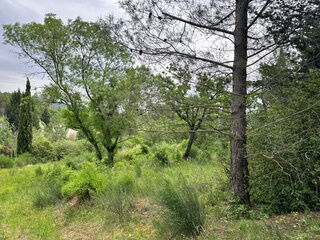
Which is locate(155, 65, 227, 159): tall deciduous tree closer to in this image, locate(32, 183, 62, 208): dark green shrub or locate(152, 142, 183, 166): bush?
locate(32, 183, 62, 208): dark green shrub

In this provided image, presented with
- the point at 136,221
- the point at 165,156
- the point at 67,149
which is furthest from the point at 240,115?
the point at 67,149

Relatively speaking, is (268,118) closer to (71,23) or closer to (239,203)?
(239,203)

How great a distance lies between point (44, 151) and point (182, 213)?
502 inches

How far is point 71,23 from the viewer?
27.3 feet

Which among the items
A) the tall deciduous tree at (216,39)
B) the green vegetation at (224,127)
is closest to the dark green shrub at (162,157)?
the green vegetation at (224,127)

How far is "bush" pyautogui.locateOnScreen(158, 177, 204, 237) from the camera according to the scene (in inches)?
116

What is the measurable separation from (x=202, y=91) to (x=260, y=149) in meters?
1.28

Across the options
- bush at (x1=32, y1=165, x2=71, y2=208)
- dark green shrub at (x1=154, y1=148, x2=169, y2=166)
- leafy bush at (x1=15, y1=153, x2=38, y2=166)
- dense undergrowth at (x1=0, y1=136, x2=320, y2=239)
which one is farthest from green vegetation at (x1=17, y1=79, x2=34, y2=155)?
bush at (x1=32, y1=165, x2=71, y2=208)

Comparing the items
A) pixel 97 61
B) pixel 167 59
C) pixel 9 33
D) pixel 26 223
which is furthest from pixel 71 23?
pixel 26 223

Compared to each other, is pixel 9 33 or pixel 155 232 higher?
pixel 9 33

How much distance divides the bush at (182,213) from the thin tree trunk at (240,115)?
87 centimetres

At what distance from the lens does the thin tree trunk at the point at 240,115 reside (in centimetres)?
357

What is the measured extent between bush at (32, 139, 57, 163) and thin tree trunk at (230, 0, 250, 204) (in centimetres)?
1207

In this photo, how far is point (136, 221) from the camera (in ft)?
12.7
